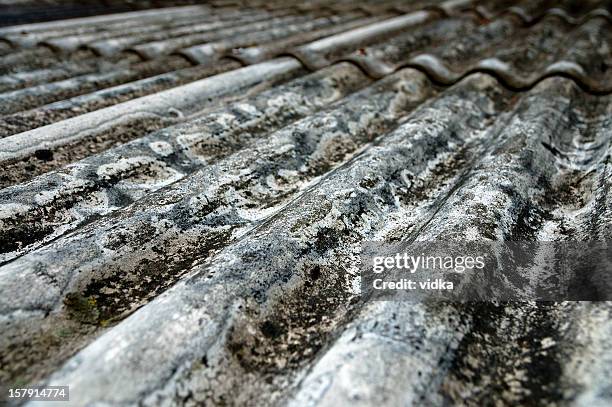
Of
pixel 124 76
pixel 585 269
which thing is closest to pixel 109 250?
pixel 585 269

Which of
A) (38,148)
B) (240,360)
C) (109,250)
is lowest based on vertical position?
(240,360)

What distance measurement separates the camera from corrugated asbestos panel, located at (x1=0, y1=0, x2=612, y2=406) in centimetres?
86

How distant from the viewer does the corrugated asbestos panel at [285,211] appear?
86 cm

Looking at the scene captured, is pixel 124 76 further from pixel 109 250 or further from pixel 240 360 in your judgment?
pixel 240 360

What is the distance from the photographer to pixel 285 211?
1.28 m

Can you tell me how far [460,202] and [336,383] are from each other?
2.23 feet

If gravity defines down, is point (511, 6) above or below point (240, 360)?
above

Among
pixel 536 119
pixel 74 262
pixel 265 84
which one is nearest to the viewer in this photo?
pixel 74 262

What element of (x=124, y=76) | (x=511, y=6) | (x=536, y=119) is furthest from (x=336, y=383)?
(x=511, y=6)

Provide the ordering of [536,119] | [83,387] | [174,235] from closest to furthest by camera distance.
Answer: [83,387]
[174,235]
[536,119]

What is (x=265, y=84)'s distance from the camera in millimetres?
2188

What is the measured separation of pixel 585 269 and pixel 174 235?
1.05 m

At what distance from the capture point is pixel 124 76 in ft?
7.68

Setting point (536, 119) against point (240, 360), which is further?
point (536, 119)
